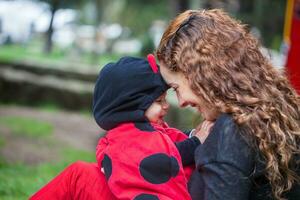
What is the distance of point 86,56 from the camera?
27.2 metres

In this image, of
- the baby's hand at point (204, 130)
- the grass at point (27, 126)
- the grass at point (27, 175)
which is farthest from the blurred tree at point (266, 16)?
the baby's hand at point (204, 130)

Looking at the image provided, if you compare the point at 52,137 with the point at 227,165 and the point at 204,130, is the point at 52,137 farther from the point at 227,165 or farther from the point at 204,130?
the point at 227,165

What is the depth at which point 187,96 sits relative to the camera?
225 centimetres

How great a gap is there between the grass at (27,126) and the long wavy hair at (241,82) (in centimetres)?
570

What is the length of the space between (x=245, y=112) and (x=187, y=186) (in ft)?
1.18

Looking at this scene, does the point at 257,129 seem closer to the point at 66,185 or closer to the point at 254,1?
the point at 66,185

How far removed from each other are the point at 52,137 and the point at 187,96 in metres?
5.81

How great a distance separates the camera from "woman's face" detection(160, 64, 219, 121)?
2.23m

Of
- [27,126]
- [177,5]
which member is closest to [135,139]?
[177,5]

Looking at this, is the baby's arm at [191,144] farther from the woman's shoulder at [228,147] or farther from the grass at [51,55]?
the grass at [51,55]

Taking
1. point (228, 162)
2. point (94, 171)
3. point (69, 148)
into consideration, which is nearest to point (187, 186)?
point (228, 162)

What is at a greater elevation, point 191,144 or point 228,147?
point 228,147

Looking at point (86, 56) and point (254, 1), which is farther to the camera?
point (86, 56)

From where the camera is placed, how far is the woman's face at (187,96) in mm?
2234
